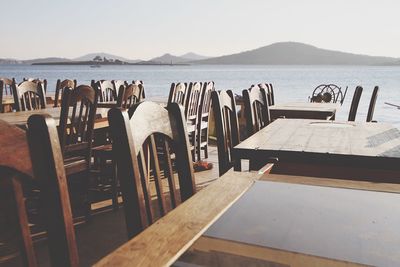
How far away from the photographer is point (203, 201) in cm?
119

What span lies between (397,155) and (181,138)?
914 mm

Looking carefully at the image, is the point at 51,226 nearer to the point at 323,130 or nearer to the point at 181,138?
the point at 181,138

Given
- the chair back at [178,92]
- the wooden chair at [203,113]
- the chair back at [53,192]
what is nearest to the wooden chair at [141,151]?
the chair back at [53,192]

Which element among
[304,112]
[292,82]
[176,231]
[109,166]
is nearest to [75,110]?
[109,166]

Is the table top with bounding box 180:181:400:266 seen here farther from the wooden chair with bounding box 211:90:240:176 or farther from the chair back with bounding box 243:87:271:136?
the chair back with bounding box 243:87:271:136

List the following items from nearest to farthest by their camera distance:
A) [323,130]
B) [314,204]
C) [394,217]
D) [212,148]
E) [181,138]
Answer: [394,217] → [314,204] → [181,138] → [323,130] → [212,148]

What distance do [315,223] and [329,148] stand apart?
87 cm

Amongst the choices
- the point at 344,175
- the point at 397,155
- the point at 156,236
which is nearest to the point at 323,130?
the point at 344,175

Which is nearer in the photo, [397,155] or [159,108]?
[159,108]

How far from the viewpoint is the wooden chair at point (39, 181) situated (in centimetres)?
87

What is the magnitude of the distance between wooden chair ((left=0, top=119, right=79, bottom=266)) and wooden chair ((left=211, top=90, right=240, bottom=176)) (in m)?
1.36

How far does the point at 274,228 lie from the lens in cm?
108

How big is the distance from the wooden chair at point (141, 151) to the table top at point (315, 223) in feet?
0.86

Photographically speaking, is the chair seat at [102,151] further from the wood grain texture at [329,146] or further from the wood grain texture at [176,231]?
the wood grain texture at [176,231]
